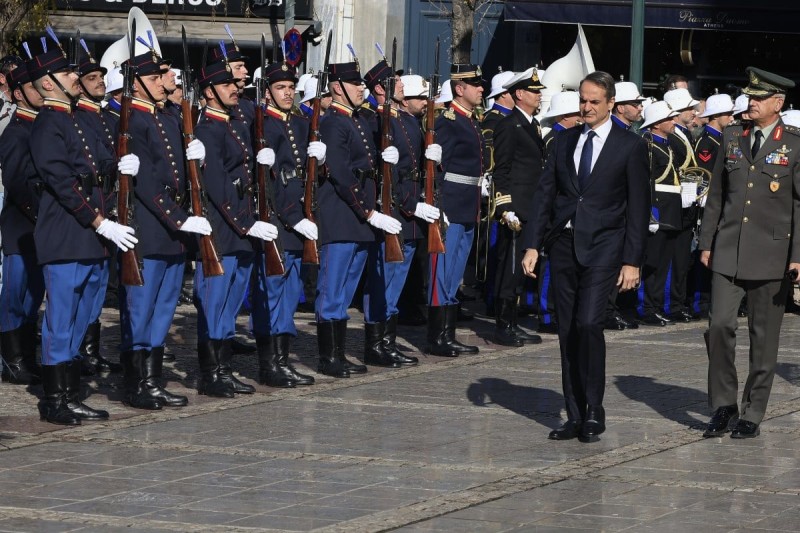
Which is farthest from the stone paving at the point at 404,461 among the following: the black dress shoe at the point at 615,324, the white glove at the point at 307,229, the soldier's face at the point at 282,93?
the black dress shoe at the point at 615,324

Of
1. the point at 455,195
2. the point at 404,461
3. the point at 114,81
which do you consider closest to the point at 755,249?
the point at 404,461

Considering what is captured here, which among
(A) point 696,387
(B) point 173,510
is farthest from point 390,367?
(B) point 173,510

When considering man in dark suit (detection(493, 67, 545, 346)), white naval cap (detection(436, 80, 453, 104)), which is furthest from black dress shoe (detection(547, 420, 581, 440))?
white naval cap (detection(436, 80, 453, 104))

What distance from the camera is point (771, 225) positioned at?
8.93 m

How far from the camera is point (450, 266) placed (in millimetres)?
12164

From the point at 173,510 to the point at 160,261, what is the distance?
279cm

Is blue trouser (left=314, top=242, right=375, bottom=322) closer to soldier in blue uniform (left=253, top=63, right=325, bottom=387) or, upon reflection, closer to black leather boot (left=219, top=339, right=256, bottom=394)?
soldier in blue uniform (left=253, top=63, right=325, bottom=387)

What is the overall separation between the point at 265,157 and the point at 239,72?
51cm

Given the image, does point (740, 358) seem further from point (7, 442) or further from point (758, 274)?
point (7, 442)

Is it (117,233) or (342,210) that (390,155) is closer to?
(342,210)

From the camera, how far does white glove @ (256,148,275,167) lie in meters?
10.2

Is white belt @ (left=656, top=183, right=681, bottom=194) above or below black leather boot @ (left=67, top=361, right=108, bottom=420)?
above

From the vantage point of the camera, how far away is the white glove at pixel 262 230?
33.0 feet

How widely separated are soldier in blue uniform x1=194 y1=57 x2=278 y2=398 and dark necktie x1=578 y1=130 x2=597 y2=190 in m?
2.08
